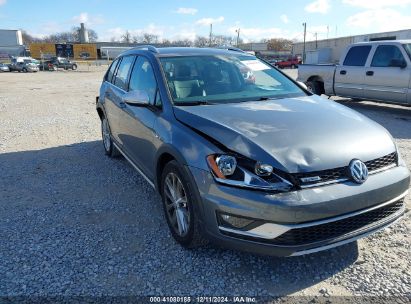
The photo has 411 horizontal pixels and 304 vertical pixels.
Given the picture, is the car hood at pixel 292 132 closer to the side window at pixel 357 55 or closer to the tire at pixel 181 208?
the tire at pixel 181 208

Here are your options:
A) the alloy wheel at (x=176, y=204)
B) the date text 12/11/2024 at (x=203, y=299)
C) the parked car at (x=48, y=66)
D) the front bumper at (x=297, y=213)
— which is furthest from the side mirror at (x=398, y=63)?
the parked car at (x=48, y=66)

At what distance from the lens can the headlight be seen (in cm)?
255

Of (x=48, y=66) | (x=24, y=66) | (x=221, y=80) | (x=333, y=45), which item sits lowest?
(x=48, y=66)

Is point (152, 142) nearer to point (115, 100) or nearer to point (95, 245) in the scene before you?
point (95, 245)

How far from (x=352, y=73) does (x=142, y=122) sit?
814cm

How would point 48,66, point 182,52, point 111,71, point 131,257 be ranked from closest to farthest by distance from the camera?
point 131,257, point 182,52, point 111,71, point 48,66

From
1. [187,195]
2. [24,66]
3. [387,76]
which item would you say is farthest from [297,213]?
[24,66]

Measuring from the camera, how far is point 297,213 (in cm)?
248

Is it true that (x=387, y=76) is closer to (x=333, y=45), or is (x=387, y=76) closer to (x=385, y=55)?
(x=385, y=55)

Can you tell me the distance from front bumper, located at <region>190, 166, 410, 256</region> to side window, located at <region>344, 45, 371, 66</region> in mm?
8209

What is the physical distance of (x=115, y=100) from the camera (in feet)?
16.9

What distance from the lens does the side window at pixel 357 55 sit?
995cm

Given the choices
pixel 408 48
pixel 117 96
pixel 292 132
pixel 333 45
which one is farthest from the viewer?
pixel 333 45

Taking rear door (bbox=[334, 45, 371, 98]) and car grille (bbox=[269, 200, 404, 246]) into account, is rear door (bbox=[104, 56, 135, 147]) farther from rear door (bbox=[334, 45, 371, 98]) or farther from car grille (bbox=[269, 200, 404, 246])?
rear door (bbox=[334, 45, 371, 98])
